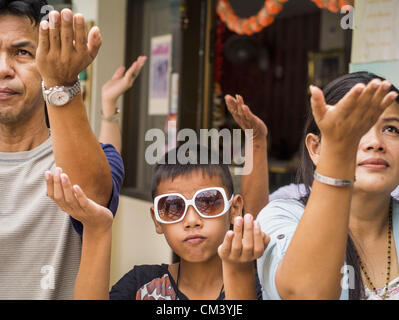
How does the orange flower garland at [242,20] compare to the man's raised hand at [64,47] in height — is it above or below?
above

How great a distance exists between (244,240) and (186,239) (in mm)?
270

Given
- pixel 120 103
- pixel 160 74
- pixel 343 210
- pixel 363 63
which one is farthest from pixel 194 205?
pixel 120 103

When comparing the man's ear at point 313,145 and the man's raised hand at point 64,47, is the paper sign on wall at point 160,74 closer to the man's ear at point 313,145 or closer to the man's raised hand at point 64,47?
the man's ear at point 313,145

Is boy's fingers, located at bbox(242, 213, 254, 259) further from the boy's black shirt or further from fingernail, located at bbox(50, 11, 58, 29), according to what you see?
fingernail, located at bbox(50, 11, 58, 29)

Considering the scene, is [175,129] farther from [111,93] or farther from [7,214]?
[7,214]

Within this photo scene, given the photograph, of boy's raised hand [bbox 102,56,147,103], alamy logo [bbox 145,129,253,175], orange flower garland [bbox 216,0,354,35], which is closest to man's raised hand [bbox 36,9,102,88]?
alamy logo [bbox 145,129,253,175]

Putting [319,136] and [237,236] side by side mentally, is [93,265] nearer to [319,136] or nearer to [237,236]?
[237,236]

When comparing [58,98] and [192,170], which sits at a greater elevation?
[58,98]

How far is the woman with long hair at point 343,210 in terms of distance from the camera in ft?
2.56

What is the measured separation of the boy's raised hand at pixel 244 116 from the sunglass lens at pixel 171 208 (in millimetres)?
380

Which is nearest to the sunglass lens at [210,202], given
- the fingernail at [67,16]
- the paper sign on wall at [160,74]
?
the fingernail at [67,16]

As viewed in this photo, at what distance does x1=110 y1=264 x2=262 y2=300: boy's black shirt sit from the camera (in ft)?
3.73

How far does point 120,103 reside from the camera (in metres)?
3.62

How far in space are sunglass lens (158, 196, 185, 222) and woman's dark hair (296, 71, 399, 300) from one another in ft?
0.98
